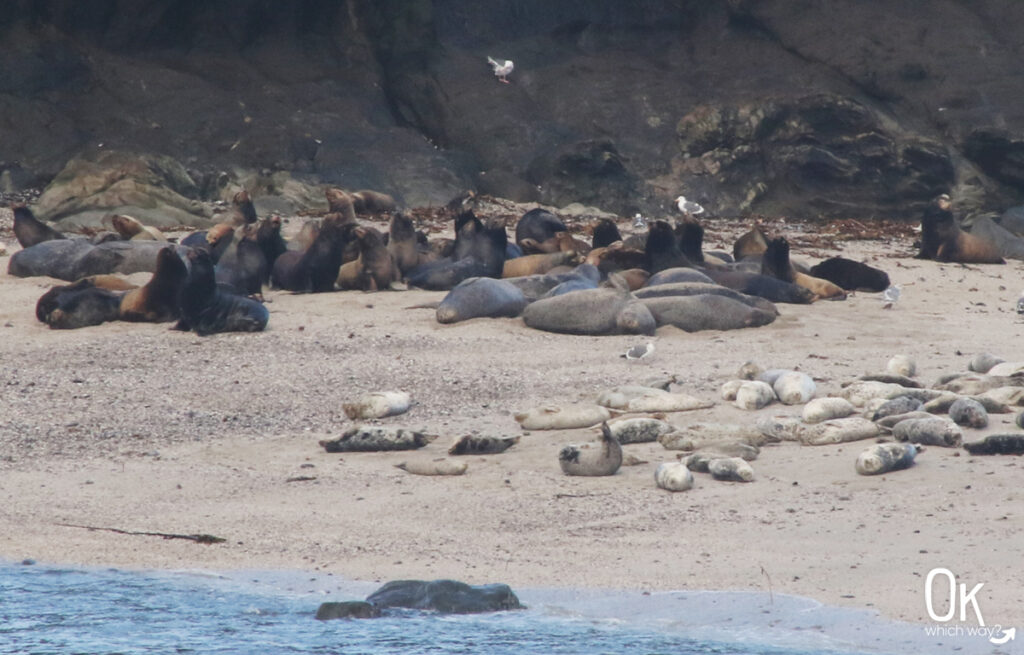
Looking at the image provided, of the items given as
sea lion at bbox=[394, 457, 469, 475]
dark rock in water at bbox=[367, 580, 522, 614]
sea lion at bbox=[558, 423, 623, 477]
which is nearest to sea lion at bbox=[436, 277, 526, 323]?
sea lion at bbox=[394, 457, 469, 475]

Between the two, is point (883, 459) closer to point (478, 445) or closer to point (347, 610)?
point (478, 445)

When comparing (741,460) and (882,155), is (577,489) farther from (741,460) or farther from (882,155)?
(882,155)

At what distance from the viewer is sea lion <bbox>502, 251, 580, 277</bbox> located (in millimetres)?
11680

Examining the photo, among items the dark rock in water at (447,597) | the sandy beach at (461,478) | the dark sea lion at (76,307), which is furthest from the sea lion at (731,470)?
the dark sea lion at (76,307)

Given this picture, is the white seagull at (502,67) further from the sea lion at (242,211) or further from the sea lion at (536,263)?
the sea lion at (536,263)

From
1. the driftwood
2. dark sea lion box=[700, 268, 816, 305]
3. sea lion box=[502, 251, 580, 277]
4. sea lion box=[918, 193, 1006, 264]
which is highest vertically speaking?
sea lion box=[918, 193, 1006, 264]

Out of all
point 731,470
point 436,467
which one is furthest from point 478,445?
point 731,470

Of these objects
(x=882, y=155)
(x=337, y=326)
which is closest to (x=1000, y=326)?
(x=337, y=326)

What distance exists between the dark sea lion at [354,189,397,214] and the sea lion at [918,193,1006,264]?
19.3ft

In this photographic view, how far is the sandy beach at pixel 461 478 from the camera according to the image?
4668mm

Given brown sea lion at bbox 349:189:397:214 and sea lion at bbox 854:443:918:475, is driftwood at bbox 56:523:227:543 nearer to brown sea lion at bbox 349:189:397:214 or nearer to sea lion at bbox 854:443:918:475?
sea lion at bbox 854:443:918:475

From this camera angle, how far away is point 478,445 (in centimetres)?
632

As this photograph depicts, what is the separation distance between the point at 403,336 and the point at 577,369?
4.63 feet

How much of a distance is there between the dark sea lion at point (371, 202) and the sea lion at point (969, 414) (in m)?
10.4
